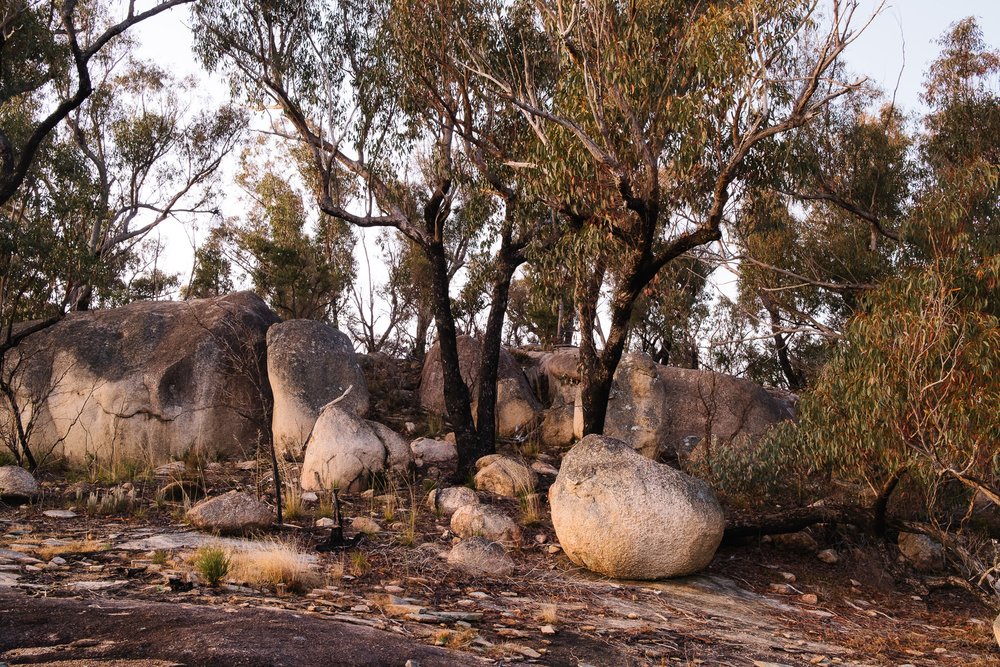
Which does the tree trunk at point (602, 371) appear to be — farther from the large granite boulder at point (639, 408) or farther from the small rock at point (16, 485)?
the small rock at point (16, 485)

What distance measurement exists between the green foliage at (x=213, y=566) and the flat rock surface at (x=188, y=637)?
0.76 m

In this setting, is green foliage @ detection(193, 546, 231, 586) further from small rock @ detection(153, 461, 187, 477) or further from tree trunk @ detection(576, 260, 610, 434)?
tree trunk @ detection(576, 260, 610, 434)

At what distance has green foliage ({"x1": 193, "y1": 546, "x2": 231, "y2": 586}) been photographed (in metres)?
6.35

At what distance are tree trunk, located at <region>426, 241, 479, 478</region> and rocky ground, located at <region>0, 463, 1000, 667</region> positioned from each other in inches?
75.4

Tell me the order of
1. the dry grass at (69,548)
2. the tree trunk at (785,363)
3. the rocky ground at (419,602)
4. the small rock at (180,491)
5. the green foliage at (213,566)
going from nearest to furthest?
the rocky ground at (419,602)
the green foliage at (213,566)
the dry grass at (69,548)
the small rock at (180,491)
the tree trunk at (785,363)

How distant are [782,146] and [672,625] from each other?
6.93 metres

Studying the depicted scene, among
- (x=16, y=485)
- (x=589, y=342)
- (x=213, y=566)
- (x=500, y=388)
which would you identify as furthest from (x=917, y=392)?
(x=16, y=485)

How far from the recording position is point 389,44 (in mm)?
12750

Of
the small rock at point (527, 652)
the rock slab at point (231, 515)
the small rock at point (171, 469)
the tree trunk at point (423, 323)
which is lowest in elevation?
the small rock at point (527, 652)

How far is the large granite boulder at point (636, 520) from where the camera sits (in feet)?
26.0

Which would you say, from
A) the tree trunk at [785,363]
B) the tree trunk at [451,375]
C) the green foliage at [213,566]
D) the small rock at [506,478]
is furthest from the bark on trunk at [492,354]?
the tree trunk at [785,363]

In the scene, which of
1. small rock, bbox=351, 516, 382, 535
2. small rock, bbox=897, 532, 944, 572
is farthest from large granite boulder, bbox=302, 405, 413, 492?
small rock, bbox=897, 532, 944, 572

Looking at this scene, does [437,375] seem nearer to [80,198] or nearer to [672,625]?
[80,198]

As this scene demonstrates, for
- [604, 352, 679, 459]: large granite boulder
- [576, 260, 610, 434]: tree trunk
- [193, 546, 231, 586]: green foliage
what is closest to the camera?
[193, 546, 231, 586]: green foliage
